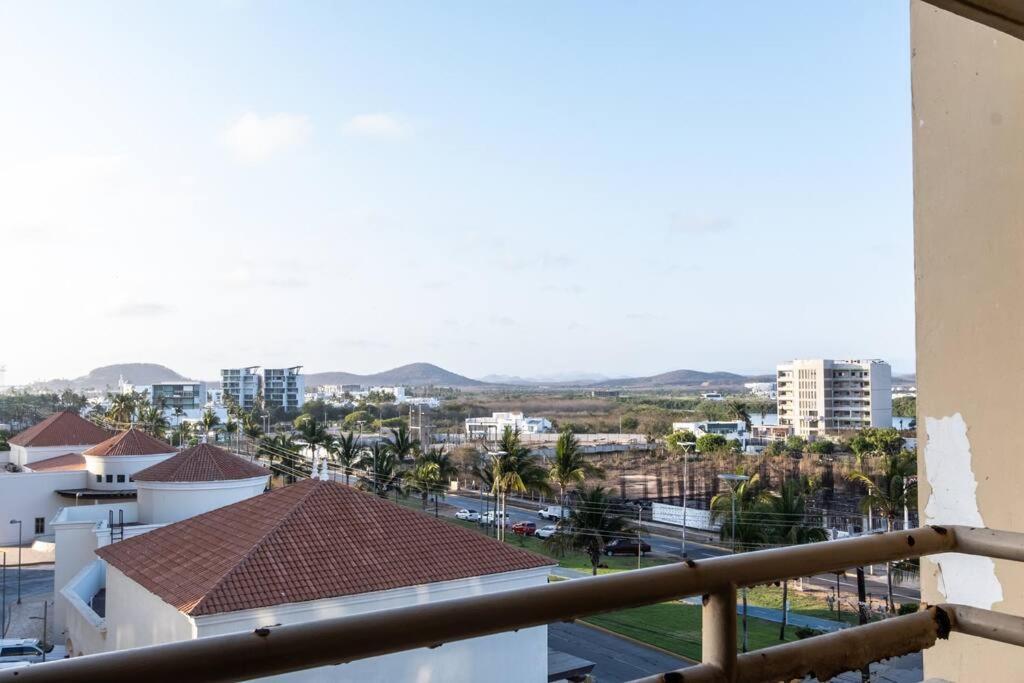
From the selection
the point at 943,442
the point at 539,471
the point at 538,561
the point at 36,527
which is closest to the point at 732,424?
the point at 539,471

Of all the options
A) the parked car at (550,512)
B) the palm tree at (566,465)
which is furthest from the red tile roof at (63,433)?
the palm tree at (566,465)

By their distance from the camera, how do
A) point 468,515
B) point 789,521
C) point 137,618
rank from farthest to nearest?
point 468,515, point 789,521, point 137,618

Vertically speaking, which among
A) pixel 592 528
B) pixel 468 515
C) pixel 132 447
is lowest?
pixel 468 515

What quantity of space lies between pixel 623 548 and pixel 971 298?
1215 inches

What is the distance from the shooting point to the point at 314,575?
1080 centimetres

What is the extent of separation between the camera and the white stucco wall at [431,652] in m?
9.05

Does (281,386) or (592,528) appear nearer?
(592,528)

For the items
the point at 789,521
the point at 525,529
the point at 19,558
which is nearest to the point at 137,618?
the point at 789,521

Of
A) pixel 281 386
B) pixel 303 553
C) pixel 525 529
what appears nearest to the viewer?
pixel 303 553

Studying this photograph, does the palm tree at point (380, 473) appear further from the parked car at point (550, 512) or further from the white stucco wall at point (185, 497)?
the white stucco wall at point (185, 497)

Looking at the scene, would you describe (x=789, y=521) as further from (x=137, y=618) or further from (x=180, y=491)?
(x=137, y=618)

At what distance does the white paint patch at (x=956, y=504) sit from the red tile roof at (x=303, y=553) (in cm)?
955

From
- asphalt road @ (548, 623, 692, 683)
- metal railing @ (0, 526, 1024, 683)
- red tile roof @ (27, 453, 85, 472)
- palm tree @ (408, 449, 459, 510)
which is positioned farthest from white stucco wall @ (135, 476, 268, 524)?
metal railing @ (0, 526, 1024, 683)

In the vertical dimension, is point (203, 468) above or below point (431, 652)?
above
